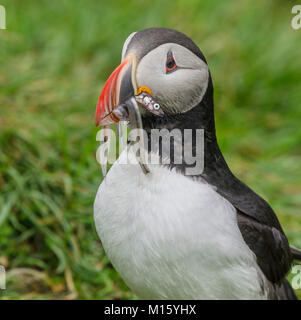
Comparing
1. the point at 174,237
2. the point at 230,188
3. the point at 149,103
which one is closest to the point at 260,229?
the point at 230,188

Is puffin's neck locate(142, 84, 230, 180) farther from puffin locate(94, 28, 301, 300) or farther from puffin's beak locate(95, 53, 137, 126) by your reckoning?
puffin's beak locate(95, 53, 137, 126)

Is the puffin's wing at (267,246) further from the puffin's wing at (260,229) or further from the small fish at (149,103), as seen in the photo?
the small fish at (149,103)

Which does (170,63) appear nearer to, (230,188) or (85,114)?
(230,188)

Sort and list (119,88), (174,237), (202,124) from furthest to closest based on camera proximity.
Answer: (202,124), (174,237), (119,88)

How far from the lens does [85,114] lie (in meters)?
4.53

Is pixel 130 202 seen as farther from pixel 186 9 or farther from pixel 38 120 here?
pixel 186 9

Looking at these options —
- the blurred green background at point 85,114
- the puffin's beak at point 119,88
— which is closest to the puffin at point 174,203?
the puffin's beak at point 119,88

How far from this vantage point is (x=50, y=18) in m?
5.38

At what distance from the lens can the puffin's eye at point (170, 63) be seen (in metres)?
2.28

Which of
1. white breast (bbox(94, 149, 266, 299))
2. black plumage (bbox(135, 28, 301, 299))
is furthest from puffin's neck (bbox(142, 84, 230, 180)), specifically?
white breast (bbox(94, 149, 266, 299))

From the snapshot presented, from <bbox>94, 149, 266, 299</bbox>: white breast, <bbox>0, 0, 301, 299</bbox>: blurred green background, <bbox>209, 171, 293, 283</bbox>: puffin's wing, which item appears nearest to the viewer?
<bbox>94, 149, 266, 299</bbox>: white breast

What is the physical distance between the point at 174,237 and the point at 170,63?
2.10ft

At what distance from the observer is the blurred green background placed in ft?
12.0

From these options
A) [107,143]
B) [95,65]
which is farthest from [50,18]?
[107,143]
